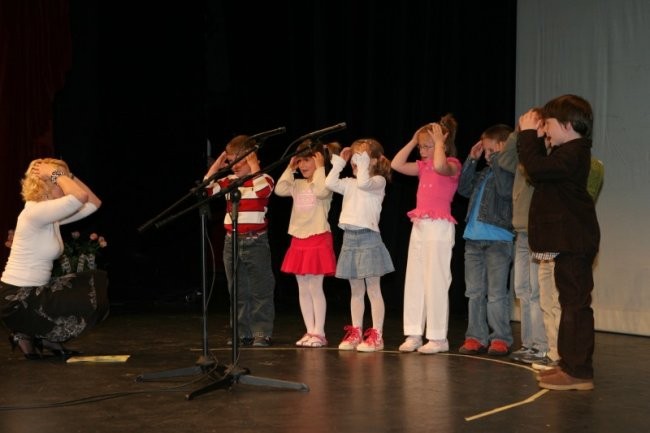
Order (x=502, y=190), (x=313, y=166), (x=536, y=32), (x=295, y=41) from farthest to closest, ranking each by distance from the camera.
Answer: (x=295, y=41) < (x=536, y=32) < (x=313, y=166) < (x=502, y=190)

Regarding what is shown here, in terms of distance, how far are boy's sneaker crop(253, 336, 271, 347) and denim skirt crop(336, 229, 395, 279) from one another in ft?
2.06

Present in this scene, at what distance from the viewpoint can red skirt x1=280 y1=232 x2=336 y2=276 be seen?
5508mm

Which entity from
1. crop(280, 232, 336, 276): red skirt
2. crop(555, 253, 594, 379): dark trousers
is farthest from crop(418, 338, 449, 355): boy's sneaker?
crop(555, 253, 594, 379): dark trousers

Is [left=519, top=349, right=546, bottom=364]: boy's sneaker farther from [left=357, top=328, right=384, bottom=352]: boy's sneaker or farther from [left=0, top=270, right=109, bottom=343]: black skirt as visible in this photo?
[left=0, top=270, right=109, bottom=343]: black skirt

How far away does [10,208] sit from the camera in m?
7.57

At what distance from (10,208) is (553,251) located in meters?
5.04

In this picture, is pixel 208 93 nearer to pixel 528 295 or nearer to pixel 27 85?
pixel 27 85

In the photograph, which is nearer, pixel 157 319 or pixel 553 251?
pixel 553 251

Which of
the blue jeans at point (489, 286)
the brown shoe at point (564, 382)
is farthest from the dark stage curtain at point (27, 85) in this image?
the brown shoe at point (564, 382)

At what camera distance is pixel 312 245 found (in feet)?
18.3

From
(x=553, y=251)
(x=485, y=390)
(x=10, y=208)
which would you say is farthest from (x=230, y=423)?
(x=10, y=208)

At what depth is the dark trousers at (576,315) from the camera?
4.03 meters

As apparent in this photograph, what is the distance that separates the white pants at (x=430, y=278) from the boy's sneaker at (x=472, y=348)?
0.44 feet

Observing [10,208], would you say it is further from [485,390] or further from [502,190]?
[485,390]
